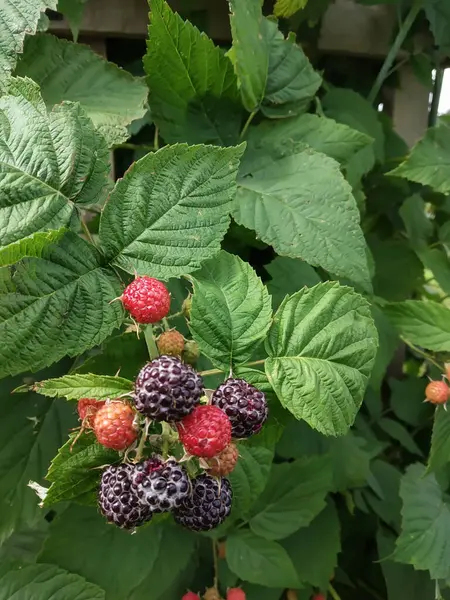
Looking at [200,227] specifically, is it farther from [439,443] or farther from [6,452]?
[439,443]

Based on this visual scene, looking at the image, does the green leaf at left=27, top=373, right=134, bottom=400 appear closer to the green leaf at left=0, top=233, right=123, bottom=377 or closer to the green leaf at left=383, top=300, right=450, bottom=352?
the green leaf at left=0, top=233, right=123, bottom=377

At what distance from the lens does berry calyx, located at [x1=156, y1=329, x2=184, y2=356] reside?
47cm

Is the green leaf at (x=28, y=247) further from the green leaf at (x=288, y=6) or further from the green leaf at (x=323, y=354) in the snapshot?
the green leaf at (x=288, y=6)

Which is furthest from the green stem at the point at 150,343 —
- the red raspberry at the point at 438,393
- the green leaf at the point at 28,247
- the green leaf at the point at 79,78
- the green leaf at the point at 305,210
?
the red raspberry at the point at 438,393

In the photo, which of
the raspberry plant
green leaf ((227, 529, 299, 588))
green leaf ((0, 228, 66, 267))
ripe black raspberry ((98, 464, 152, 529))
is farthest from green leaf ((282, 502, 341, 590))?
green leaf ((0, 228, 66, 267))

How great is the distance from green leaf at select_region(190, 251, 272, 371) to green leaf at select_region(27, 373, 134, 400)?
9 cm

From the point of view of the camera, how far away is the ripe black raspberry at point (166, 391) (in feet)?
1.26

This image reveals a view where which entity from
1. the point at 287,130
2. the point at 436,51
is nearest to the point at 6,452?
the point at 287,130

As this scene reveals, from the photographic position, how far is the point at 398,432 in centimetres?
117

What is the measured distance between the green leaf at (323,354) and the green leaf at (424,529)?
48 cm

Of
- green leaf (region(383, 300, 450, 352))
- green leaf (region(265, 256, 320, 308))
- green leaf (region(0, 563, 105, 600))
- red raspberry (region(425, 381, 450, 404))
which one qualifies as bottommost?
green leaf (region(0, 563, 105, 600))

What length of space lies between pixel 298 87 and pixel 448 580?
0.80m

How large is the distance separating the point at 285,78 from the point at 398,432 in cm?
74

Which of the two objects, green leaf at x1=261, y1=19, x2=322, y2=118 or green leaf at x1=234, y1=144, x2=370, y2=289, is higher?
green leaf at x1=261, y1=19, x2=322, y2=118
